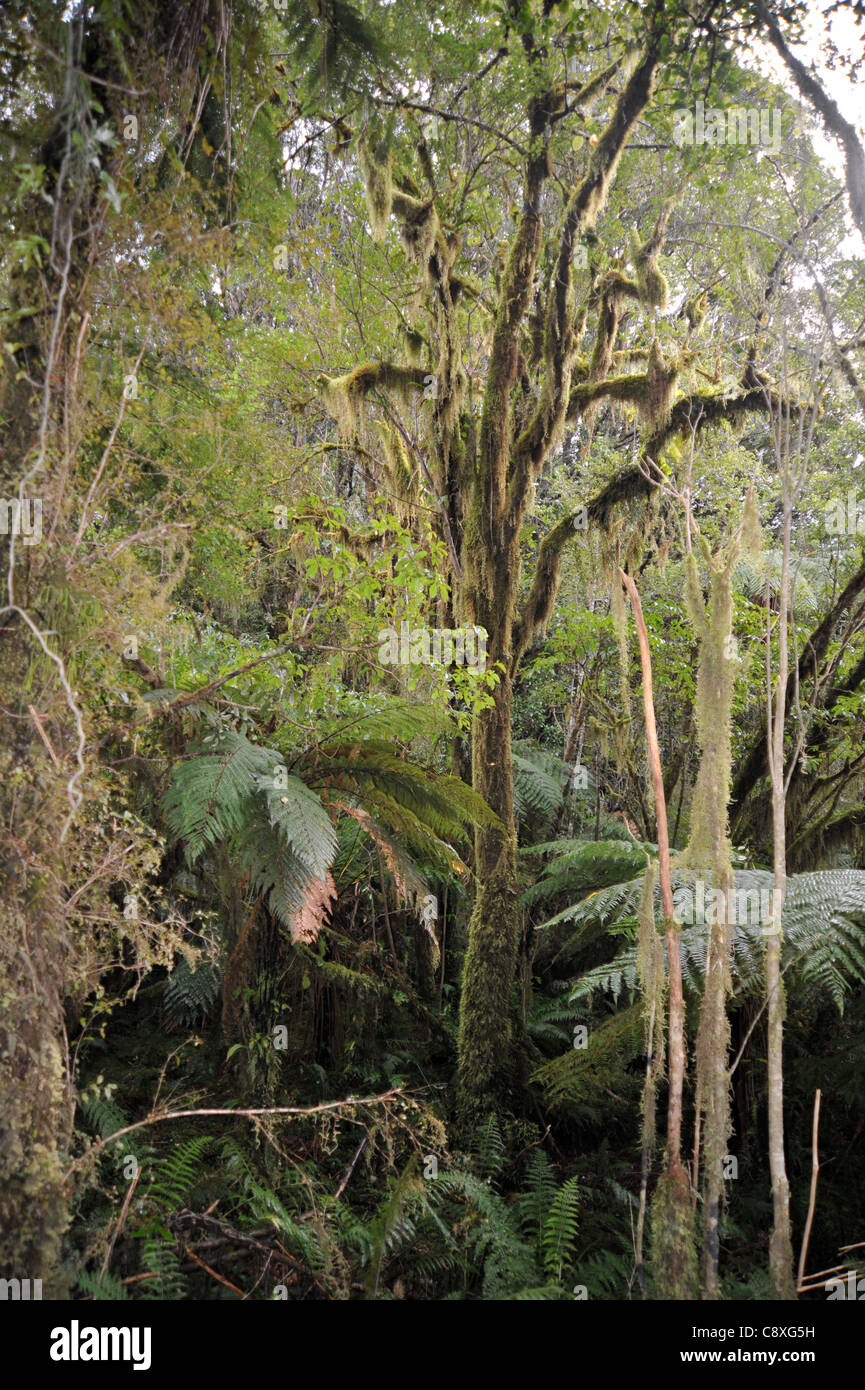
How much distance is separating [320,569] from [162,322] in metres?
1.96

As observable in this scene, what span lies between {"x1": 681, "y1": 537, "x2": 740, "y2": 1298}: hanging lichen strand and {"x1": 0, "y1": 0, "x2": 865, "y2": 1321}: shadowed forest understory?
0.02 meters

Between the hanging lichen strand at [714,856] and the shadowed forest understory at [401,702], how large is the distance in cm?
2

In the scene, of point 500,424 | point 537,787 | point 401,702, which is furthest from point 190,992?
point 500,424

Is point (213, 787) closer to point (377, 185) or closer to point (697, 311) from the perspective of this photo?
point (377, 185)

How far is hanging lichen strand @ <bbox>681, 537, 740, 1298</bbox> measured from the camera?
83.0 inches

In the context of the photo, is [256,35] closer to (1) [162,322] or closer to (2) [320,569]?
(1) [162,322]

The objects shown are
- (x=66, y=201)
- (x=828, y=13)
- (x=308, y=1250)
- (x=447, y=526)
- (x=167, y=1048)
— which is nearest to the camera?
(x=66, y=201)

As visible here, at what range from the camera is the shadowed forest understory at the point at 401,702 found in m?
1.85

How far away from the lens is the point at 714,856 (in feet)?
7.17

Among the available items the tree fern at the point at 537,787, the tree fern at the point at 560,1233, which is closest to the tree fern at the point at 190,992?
the tree fern at the point at 560,1233

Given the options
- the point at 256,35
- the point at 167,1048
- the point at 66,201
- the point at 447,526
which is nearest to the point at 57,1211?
the point at 66,201

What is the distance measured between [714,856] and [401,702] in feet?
6.85

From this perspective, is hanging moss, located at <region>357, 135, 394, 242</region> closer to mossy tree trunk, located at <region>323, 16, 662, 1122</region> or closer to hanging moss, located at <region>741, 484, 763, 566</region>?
mossy tree trunk, located at <region>323, 16, 662, 1122</region>
